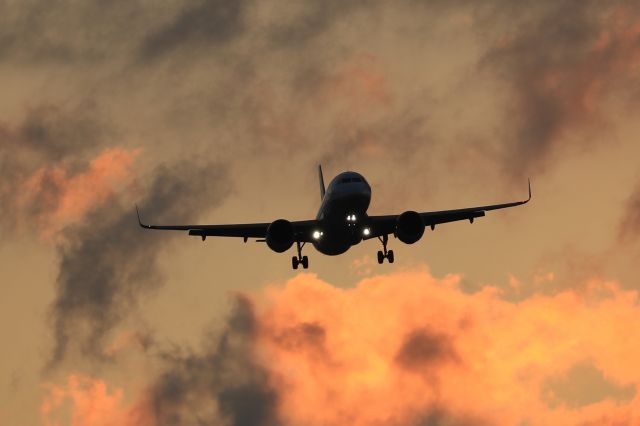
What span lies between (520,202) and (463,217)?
459 centimetres

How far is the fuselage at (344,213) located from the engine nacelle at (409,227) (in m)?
2.73

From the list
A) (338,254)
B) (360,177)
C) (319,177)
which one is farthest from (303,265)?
(319,177)

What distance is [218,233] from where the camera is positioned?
333 ft

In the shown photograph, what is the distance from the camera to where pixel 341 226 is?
9250 cm

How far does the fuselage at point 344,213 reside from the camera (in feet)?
295

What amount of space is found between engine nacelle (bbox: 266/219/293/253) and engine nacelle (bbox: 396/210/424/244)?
7.70m

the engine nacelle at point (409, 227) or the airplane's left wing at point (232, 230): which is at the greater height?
the airplane's left wing at point (232, 230)

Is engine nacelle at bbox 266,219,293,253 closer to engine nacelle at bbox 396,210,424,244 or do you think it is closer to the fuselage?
the fuselage

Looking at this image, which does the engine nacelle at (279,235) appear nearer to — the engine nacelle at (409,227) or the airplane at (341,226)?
the airplane at (341,226)

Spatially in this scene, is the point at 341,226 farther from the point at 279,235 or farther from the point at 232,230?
the point at 232,230

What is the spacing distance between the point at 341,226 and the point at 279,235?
500 centimetres

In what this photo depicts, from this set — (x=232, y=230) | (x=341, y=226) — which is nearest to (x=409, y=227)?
(x=341, y=226)

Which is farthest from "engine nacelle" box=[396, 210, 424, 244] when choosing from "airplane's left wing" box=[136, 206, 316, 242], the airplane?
"airplane's left wing" box=[136, 206, 316, 242]

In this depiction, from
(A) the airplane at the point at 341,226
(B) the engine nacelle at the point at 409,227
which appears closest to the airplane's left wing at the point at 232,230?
(A) the airplane at the point at 341,226
